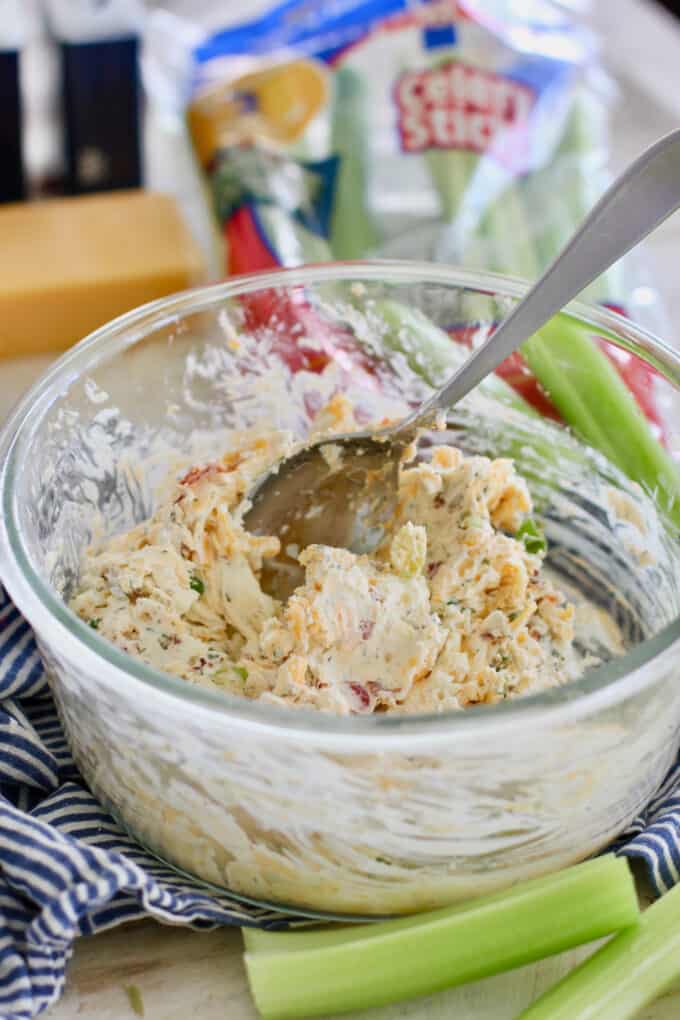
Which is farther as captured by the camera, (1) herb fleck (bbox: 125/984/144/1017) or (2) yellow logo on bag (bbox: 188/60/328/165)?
(2) yellow logo on bag (bbox: 188/60/328/165)

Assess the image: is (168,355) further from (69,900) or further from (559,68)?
(559,68)

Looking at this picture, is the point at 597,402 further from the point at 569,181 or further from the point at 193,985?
the point at 569,181

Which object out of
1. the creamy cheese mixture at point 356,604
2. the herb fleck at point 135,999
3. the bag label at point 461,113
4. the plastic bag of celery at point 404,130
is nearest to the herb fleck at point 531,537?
the creamy cheese mixture at point 356,604

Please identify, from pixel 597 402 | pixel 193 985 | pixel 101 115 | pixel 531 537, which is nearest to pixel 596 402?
pixel 597 402

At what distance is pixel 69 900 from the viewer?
3.21 ft

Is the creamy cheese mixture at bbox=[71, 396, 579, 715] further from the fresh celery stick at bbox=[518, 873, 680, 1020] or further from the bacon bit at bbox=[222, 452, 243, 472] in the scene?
the fresh celery stick at bbox=[518, 873, 680, 1020]

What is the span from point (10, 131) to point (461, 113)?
79cm

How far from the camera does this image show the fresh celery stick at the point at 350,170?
210 cm

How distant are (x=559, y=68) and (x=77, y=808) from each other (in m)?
1.65

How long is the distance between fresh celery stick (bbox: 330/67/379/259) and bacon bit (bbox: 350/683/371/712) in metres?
1.14

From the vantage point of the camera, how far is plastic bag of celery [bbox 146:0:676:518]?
6.84 feet

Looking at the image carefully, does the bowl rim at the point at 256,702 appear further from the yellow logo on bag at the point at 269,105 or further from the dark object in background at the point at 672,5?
the dark object in background at the point at 672,5

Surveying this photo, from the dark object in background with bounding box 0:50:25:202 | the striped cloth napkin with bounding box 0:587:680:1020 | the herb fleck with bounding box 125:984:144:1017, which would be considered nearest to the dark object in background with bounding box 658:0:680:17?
the dark object in background with bounding box 0:50:25:202

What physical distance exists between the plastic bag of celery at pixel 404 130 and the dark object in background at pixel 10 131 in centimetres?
29
